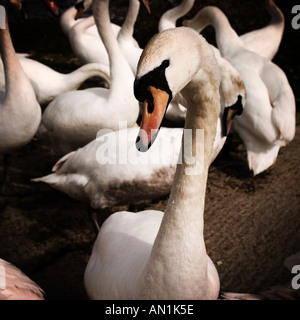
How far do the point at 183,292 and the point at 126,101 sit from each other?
5.80 feet

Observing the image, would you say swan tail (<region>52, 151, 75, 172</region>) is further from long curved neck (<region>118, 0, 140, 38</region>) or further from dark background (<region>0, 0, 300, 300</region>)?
long curved neck (<region>118, 0, 140, 38</region>)

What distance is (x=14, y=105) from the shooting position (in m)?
2.81

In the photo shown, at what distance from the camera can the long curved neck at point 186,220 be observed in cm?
143

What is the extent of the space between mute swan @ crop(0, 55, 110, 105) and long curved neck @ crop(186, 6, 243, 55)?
1.08 meters

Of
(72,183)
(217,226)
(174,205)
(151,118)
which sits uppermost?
(151,118)

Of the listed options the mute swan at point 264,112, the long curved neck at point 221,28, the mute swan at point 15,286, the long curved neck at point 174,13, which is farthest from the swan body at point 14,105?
the long curved neck at point 174,13

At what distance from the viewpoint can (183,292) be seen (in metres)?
1.47

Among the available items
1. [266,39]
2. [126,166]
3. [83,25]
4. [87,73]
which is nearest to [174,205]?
[126,166]

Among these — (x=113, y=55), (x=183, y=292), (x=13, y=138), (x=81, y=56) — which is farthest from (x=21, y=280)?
(x=81, y=56)

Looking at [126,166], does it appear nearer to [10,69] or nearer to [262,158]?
[10,69]

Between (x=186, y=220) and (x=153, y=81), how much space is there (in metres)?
0.52

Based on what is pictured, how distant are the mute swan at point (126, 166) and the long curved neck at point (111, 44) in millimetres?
621

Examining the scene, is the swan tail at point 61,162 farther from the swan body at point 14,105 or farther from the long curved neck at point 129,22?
the long curved neck at point 129,22
